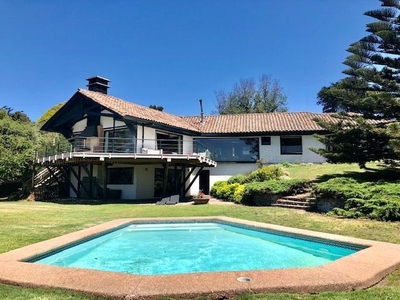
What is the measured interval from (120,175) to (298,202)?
38.6ft

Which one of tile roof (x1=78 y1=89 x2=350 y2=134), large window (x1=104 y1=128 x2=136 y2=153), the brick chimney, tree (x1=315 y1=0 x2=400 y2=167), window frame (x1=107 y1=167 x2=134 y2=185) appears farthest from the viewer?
tile roof (x1=78 y1=89 x2=350 y2=134)

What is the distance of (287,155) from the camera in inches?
971

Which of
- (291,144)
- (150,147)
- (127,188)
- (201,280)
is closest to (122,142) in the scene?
(150,147)

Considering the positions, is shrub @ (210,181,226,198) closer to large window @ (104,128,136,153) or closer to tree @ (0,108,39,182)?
large window @ (104,128,136,153)

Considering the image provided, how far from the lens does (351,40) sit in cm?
1623

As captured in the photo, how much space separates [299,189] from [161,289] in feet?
44.1

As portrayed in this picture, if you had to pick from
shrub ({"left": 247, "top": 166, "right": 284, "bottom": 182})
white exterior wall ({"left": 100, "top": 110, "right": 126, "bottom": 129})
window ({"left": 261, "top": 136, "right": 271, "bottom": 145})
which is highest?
white exterior wall ({"left": 100, "top": 110, "right": 126, "bottom": 129})

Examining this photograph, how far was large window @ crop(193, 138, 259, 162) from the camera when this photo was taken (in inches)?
958

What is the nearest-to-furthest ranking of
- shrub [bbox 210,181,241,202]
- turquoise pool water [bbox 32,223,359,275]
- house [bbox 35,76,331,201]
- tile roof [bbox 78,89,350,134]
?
turquoise pool water [bbox 32,223,359,275] → house [bbox 35,76,331,201] → shrub [bbox 210,181,241,202] → tile roof [bbox 78,89,350,134]

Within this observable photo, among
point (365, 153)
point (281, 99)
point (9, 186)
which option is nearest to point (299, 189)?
point (365, 153)

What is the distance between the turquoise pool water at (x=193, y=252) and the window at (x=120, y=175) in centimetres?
984

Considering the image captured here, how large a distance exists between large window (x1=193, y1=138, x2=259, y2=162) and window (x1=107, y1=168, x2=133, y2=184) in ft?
21.9

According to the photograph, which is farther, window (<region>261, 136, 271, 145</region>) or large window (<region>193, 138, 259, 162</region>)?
window (<region>261, 136, 271, 145</region>)

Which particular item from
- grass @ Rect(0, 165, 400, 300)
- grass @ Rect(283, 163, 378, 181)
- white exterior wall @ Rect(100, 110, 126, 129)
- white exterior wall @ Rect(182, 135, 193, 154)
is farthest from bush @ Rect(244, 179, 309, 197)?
white exterior wall @ Rect(100, 110, 126, 129)
